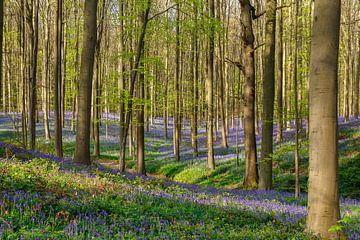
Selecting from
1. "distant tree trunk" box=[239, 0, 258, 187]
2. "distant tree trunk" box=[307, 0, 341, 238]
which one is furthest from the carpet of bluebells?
"distant tree trunk" box=[239, 0, 258, 187]

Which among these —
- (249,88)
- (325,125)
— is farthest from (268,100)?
(325,125)

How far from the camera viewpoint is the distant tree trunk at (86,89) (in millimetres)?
11906

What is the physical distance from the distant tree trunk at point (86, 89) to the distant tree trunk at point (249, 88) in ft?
18.9

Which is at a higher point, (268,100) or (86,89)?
(86,89)

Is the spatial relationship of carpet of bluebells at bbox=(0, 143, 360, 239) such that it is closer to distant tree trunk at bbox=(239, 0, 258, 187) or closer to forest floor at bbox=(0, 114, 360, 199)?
forest floor at bbox=(0, 114, 360, 199)

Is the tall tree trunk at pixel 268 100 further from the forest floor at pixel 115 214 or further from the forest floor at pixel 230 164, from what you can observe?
the forest floor at pixel 115 214

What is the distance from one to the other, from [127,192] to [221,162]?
14820 mm

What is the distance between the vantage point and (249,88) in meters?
14.0

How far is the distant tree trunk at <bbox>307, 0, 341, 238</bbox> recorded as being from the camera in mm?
5488

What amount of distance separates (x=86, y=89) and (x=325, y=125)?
8515mm

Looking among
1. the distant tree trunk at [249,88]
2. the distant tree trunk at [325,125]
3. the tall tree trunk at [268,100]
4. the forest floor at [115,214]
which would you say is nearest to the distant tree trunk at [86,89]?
the forest floor at [115,214]

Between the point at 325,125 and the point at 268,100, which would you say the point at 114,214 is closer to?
the point at 325,125

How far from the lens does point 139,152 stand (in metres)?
17.8

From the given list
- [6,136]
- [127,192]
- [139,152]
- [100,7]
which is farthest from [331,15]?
[6,136]
